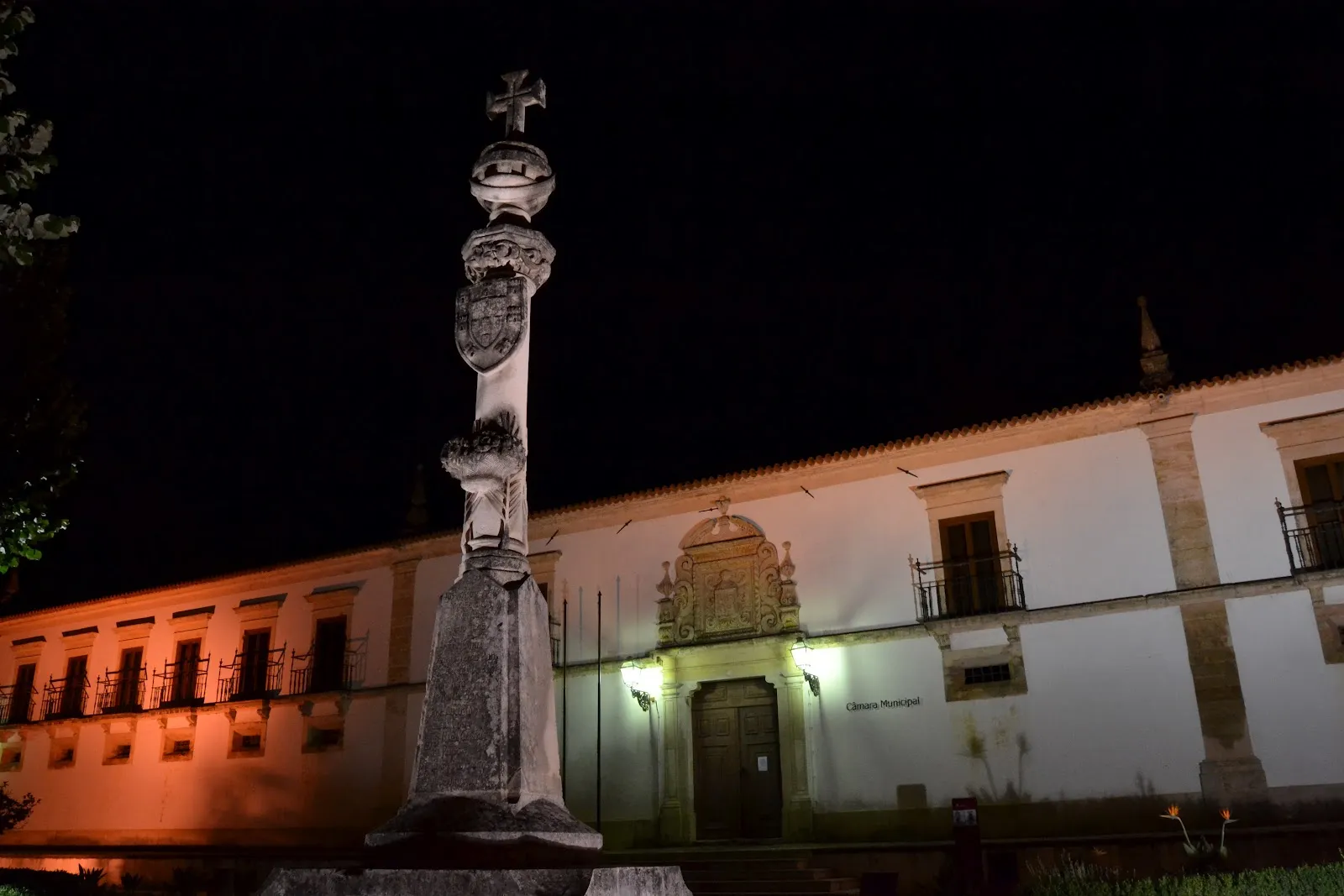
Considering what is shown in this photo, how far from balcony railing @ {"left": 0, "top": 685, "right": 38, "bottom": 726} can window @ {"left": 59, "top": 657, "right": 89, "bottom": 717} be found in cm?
108

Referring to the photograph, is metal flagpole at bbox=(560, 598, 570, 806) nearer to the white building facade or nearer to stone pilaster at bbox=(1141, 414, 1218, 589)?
the white building facade

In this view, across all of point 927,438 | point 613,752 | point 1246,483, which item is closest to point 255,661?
point 613,752

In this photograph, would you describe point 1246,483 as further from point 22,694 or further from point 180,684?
point 22,694

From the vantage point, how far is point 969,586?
15234mm

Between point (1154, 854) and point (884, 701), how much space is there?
414 cm

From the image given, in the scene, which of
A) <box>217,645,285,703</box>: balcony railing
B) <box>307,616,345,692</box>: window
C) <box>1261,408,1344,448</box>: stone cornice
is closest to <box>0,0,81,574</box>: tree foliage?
<box>307,616,345,692</box>: window

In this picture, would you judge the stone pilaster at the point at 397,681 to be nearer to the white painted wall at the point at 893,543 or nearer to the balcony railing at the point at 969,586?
the white painted wall at the point at 893,543

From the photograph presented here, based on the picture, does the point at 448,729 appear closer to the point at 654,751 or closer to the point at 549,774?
the point at 549,774

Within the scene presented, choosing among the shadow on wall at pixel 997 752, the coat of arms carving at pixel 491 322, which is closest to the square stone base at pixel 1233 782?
the shadow on wall at pixel 997 752

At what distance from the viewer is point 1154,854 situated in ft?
39.0

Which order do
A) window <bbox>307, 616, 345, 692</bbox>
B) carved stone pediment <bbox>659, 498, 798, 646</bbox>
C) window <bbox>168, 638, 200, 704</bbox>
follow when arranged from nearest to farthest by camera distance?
Result: carved stone pediment <bbox>659, 498, 798, 646</bbox> → window <bbox>307, 616, 345, 692</bbox> → window <bbox>168, 638, 200, 704</bbox>

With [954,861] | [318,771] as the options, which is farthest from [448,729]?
[318,771]

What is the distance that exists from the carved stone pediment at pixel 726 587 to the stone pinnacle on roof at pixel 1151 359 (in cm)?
577

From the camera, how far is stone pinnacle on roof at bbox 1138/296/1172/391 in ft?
48.5
